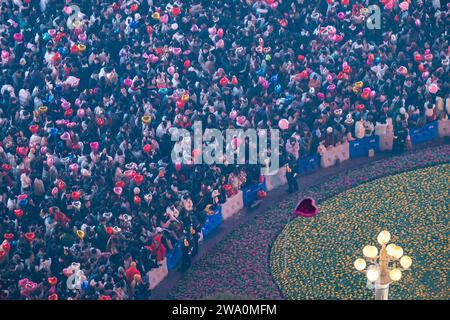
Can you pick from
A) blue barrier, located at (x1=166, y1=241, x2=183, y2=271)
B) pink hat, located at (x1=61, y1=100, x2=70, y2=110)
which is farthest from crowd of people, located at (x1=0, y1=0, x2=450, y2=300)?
blue barrier, located at (x1=166, y1=241, x2=183, y2=271)

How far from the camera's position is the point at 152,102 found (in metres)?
31.3

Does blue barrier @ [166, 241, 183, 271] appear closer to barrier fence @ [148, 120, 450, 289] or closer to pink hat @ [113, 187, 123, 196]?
barrier fence @ [148, 120, 450, 289]

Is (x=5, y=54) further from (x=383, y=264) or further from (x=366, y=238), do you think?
(x=383, y=264)

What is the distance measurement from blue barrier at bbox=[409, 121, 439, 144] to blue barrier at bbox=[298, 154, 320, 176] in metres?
3.07

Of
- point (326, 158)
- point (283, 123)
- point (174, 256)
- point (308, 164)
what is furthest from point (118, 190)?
point (326, 158)

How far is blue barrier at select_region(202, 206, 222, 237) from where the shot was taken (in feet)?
94.2

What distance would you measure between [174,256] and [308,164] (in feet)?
19.2

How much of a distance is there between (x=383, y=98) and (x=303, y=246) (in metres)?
6.56

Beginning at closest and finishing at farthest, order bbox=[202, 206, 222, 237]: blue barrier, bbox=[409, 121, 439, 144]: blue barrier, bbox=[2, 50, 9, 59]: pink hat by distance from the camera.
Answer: bbox=[202, 206, 222, 237]: blue barrier → bbox=[409, 121, 439, 144]: blue barrier → bbox=[2, 50, 9, 59]: pink hat

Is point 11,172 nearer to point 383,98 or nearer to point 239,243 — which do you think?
point 239,243

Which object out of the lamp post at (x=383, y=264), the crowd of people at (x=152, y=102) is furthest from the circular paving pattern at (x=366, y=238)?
the lamp post at (x=383, y=264)
